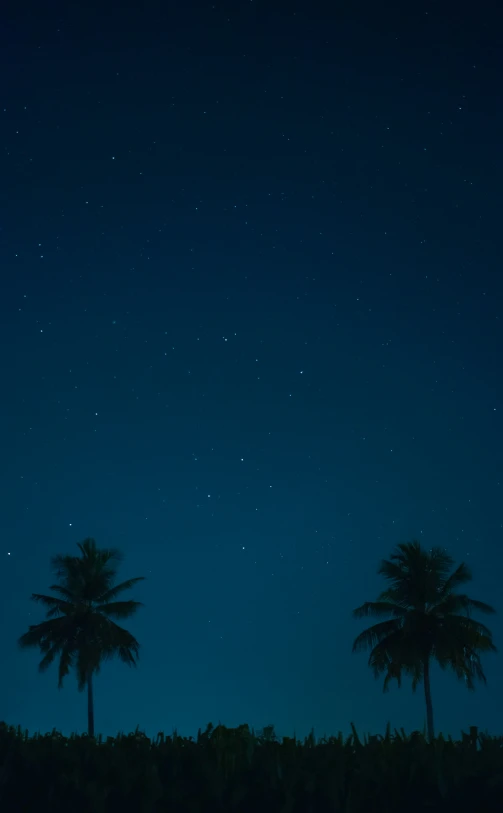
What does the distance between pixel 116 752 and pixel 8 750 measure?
1.03m

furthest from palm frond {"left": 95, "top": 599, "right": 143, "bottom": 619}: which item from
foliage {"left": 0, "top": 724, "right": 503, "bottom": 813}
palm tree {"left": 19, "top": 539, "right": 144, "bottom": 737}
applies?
foliage {"left": 0, "top": 724, "right": 503, "bottom": 813}

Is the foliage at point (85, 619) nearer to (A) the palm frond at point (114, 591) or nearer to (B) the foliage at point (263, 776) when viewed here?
(A) the palm frond at point (114, 591)

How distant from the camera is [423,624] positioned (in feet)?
108

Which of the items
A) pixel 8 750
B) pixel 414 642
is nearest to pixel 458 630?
pixel 414 642

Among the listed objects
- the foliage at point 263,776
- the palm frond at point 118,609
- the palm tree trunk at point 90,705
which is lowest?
the foliage at point 263,776

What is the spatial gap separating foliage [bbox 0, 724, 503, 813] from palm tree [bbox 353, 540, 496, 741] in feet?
95.8

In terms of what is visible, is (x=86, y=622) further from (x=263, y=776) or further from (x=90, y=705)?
(x=263, y=776)

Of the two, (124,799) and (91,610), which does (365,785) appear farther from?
(91,610)

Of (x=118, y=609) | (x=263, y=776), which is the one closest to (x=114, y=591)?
(x=118, y=609)

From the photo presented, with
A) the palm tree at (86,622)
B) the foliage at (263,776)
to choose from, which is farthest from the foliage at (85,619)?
the foliage at (263,776)

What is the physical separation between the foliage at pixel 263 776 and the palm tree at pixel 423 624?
29.2 meters

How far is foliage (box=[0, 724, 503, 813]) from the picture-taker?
4.05 meters

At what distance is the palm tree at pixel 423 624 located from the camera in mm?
32656

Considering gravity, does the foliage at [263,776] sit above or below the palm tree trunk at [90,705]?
below
